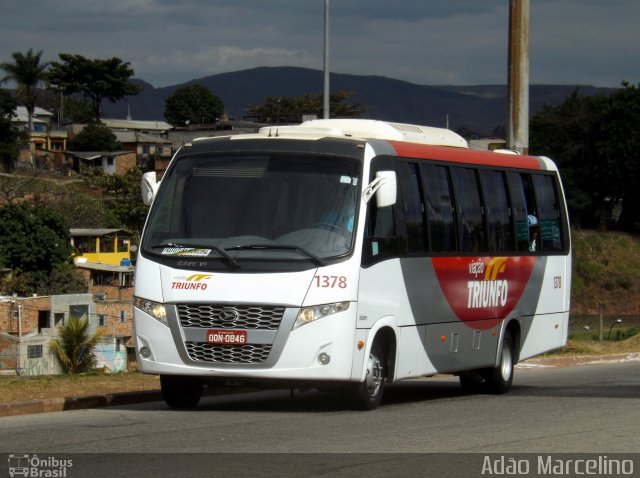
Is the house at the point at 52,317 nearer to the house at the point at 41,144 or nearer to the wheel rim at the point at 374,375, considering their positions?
the wheel rim at the point at 374,375

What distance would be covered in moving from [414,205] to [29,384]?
4842mm

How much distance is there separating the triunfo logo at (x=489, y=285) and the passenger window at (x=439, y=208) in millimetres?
683

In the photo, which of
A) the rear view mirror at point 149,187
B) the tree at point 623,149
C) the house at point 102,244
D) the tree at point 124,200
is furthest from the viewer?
the tree at point 623,149

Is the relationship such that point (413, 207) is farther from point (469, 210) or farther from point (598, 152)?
point (598, 152)

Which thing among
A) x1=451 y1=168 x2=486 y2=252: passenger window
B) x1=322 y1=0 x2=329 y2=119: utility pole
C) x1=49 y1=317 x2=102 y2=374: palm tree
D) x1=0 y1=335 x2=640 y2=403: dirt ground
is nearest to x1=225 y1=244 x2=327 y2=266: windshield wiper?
x1=0 y1=335 x2=640 y2=403: dirt ground

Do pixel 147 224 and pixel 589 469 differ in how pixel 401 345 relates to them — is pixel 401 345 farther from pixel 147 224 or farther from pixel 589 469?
pixel 589 469

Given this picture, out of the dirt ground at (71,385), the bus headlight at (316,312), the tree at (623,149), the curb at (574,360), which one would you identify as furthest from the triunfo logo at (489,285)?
the tree at (623,149)

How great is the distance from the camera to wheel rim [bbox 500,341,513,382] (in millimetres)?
16312

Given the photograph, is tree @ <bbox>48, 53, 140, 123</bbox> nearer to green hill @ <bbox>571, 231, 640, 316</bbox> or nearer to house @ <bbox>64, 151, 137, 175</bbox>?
house @ <bbox>64, 151, 137, 175</bbox>

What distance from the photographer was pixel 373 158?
12766 mm

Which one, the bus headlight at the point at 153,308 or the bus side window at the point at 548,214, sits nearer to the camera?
the bus headlight at the point at 153,308

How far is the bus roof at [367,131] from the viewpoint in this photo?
13.2 m

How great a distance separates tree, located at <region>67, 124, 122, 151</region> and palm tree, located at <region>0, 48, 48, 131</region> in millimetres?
8160

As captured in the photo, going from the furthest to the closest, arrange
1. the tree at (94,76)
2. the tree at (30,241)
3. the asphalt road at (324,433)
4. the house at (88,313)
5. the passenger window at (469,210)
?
the tree at (94,76)
the tree at (30,241)
the house at (88,313)
the passenger window at (469,210)
the asphalt road at (324,433)
